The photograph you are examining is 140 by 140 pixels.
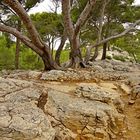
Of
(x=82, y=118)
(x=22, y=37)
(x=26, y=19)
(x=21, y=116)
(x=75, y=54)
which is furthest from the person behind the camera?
(x=75, y=54)

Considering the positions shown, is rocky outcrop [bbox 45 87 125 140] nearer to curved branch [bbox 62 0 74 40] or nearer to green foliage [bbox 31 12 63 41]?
curved branch [bbox 62 0 74 40]

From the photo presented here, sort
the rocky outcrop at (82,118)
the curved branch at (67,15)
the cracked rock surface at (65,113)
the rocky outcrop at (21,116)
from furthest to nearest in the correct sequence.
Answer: the curved branch at (67,15) < the rocky outcrop at (82,118) < the cracked rock surface at (65,113) < the rocky outcrop at (21,116)

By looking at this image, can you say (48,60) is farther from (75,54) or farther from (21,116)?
(21,116)

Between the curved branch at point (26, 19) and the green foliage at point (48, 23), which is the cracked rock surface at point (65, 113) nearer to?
the curved branch at point (26, 19)

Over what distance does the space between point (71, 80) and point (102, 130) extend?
128 inches

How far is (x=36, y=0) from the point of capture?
16078 mm

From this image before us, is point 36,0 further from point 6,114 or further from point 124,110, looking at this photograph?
point 6,114

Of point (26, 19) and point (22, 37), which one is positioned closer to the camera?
point (26, 19)

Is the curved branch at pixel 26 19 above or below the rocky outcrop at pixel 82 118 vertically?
above

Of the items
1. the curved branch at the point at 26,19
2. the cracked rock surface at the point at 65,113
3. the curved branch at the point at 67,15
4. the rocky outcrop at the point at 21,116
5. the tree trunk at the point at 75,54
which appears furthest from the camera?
the tree trunk at the point at 75,54

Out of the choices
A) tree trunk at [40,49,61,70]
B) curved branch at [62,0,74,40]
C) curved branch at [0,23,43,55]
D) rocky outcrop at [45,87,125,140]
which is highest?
curved branch at [62,0,74,40]

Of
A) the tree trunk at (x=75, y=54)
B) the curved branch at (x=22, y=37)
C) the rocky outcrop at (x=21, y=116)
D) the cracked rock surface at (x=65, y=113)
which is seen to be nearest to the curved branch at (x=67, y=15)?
the tree trunk at (x=75, y=54)

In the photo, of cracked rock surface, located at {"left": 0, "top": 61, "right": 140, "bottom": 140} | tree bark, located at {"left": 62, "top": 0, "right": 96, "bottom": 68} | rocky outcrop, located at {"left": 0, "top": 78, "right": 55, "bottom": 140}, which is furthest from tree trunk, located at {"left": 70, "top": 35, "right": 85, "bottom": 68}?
rocky outcrop, located at {"left": 0, "top": 78, "right": 55, "bottom": 140}

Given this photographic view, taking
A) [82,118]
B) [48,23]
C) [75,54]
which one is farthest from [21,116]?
[48,23]
